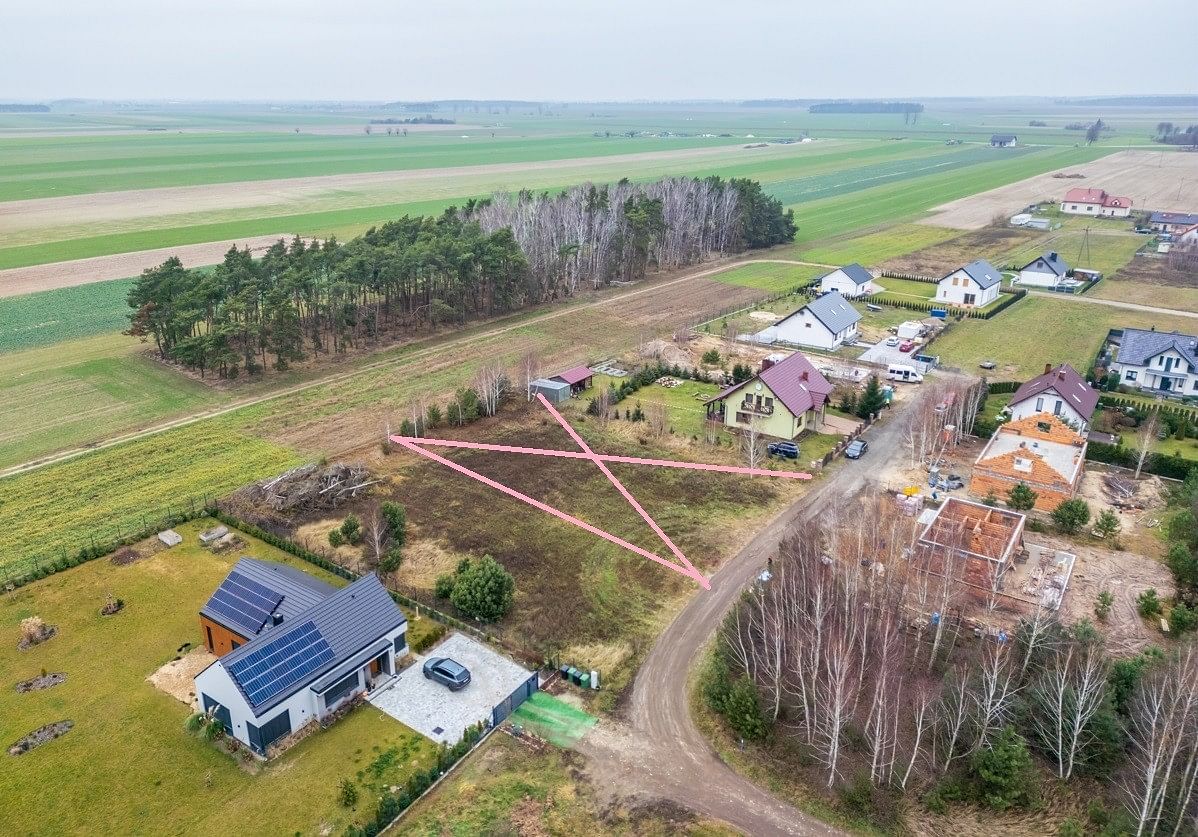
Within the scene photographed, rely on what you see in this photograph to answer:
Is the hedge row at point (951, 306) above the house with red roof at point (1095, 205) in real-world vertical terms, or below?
below

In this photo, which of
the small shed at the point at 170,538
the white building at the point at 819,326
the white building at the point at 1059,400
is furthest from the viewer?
the white building at the point at 819,326

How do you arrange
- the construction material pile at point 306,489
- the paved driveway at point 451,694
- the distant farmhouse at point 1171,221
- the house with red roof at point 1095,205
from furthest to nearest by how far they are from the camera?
the house with red roof at point 1095,205, the distant farmhouse at point 1171,221, the construction material pile at point 306,489, the paved driveway at point 451,694

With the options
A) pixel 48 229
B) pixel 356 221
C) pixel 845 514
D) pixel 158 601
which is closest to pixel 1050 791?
pixel 845 514

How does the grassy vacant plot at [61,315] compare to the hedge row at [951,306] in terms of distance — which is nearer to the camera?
the grassy vacant plot at [61,315]

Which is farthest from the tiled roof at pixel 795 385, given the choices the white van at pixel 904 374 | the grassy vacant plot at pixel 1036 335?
the grassy vacant plot at pixel 1036 335

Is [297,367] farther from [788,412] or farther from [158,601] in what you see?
[788,412]

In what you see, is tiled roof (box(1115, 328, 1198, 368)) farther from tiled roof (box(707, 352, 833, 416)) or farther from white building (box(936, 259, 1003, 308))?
tiled roof (box(707, 352, 833, 416))

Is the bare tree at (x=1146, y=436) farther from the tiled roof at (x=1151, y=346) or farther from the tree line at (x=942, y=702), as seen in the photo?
the tree line at (x=942, y=702)
